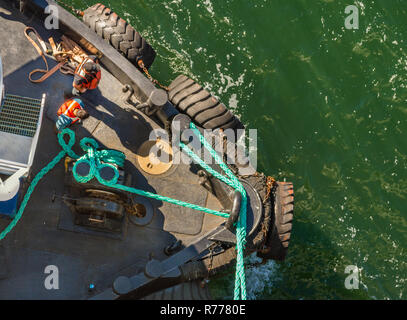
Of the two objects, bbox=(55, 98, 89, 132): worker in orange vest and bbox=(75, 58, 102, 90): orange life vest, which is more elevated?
bbox=(75, 58, 102, 90): orange life vest

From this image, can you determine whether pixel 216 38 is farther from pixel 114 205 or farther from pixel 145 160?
pixel 114 205

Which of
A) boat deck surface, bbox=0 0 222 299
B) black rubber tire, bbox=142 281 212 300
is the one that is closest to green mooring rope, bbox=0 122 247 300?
boat deck surface, bbox=0 0 222 299

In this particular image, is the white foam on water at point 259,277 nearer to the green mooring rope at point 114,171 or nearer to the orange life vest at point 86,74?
the green mooring rope at point 114,171

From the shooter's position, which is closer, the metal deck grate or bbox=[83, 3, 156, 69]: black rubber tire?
the metal deck grate

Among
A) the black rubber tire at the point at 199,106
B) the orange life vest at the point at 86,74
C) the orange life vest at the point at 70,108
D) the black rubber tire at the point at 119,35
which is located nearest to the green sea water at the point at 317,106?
the black rubber tire at the point at 119,35

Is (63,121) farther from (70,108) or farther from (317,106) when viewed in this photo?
(317,106)

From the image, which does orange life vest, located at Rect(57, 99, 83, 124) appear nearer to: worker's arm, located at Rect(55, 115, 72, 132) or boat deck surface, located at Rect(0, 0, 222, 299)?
worker's arm, located at Rect(55, 115, 72, 132)
